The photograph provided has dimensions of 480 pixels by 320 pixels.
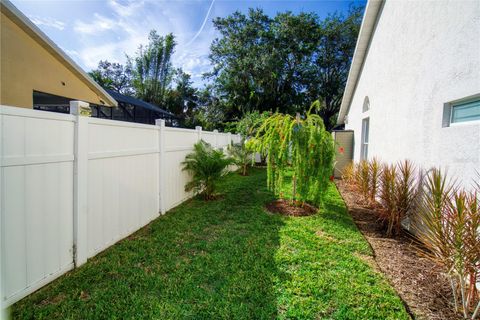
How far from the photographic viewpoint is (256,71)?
19.1 m

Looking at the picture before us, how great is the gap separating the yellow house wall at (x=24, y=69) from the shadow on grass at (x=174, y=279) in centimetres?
353

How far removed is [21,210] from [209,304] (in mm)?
2013

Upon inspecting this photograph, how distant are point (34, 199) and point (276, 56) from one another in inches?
754

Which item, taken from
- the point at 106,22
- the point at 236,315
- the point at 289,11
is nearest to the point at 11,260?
the point at 236,315

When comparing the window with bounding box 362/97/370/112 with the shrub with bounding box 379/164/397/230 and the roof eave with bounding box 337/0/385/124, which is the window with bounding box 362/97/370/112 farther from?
the shrub with bounding box 379/164/397/230

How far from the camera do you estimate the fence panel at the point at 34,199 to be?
2240 millimetres

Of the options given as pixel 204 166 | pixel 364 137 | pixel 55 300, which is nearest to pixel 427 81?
pixel 204 166

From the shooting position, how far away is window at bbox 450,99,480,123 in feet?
10.2

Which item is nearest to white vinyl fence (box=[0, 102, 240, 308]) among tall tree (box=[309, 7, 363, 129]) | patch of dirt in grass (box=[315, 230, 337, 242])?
patch of dirt in grass (box=[315, 230, 337, 242])

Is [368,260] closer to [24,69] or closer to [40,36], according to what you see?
[24,69]

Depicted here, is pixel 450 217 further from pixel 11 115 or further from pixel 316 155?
pixel 11 115

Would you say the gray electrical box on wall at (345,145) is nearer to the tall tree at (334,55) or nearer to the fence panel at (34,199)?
the fence panel at (34,199)

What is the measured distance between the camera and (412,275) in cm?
321

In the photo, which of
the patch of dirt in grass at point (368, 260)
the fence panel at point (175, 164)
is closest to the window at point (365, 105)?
the fence panel at point (175, 164)
